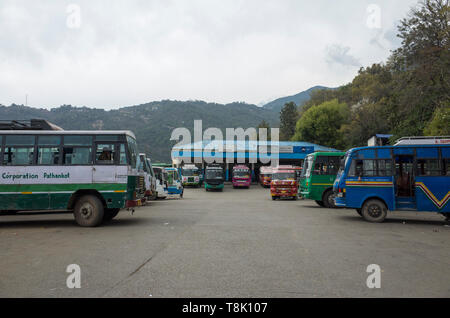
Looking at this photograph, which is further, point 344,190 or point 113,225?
point 344,190

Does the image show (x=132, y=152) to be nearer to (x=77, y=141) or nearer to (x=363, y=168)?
(x=77, y=141)


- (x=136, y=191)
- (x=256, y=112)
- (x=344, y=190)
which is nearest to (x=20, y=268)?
(x=136, y=191)

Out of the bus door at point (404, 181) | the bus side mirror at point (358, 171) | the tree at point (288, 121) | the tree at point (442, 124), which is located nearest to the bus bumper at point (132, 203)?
the bus side mirror at point (358, 171)

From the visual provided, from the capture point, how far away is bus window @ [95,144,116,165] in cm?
1240

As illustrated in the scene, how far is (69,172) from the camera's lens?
40.2 feet

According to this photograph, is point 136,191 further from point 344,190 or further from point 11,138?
point 344,190

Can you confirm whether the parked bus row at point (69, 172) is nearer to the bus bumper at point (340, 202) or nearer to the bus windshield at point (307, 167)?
the bus bumper at point (340, 202)

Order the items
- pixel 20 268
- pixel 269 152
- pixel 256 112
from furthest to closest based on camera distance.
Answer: pixel 256 112
pixel 269 152
pixel 20 268

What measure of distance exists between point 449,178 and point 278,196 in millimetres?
13602

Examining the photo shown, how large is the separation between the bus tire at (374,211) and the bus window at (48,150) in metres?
11.2

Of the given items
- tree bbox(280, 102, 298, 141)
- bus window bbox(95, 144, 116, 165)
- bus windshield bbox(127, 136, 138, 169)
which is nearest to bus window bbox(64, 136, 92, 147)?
bus window bbox(95, 144, 116, 165)

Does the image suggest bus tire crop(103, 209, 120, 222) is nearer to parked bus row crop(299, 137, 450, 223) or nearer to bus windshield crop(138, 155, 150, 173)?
bus windshield crop(138, 155, 150, 173)

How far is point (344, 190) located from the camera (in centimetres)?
1414
